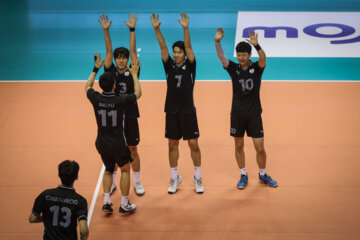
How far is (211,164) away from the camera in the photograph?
8.10m

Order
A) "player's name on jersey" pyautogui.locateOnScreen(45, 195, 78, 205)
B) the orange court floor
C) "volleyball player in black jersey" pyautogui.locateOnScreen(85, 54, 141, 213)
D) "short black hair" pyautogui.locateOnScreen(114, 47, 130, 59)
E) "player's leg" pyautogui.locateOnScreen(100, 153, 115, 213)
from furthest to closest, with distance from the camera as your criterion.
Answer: "short black hair" pyautogui.locateOnScreen(114, 47, 130, 59)
the orange court floor
"player's leg" pyautogui.locateOnScreen(100, 153, 115, 213)
"volleyball player in black jersey" pyautogui.locateOnScreen(85, 54, 141, 213)
"player's name on jersey" pyautogui.locateOnScreen(45, 195, 78, 205)

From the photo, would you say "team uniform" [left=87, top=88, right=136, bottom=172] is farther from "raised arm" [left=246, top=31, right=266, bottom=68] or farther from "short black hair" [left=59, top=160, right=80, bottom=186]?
"raised arm" [left=246, top=31, right=266, bottom=68]

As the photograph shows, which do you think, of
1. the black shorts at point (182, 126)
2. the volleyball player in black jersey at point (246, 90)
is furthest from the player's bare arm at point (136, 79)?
the volleyball player in black jersey at point (246, 90)

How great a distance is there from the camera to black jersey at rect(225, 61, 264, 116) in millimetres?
6934

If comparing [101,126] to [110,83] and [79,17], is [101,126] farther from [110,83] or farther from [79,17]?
[79,17]

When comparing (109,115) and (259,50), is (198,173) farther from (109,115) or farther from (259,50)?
(259,50)

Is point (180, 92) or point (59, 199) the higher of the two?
point (180, 92)

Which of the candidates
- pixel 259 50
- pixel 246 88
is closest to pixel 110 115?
pixel 246 88

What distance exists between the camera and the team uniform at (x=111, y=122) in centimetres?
596

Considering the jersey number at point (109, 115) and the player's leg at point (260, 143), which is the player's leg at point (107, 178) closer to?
the jersey number at point (109, 115)

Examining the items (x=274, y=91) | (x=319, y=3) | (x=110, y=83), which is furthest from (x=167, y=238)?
(x=319, y=3)

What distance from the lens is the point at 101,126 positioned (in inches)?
242

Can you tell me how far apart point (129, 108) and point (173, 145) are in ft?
3.35

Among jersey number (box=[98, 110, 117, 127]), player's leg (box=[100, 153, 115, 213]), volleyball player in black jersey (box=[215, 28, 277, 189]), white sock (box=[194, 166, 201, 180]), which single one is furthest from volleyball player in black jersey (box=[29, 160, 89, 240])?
volleyball player in black jersey (box=[215, 28, 277, 189])
